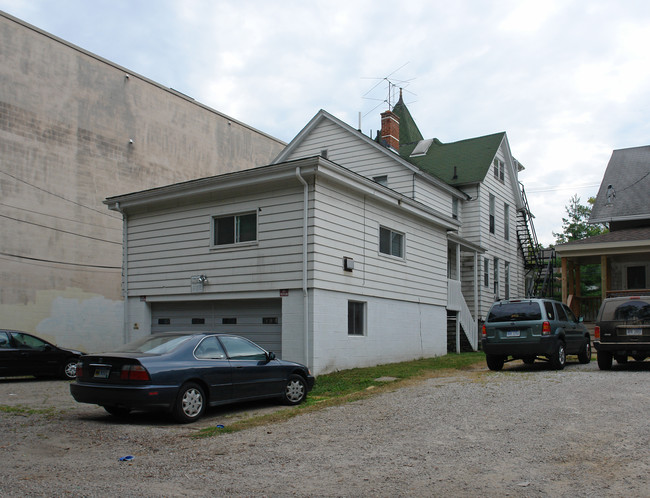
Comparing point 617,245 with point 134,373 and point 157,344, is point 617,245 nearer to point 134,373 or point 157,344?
point 157,344

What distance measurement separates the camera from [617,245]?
2353cm

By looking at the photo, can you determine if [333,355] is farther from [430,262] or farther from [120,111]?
[120,111]

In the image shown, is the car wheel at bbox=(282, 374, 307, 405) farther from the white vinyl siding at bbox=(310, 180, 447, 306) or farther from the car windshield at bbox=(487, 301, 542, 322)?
the car windshield at bbox=(487, 301, 542, 322)

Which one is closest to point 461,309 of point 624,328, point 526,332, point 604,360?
point 526,332

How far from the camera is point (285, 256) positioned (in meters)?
15.3

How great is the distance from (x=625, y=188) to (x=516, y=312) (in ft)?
56.6

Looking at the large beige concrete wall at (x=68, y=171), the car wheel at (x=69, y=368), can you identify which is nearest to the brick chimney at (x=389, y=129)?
the large beige concrete wall at (x=68, y=171)

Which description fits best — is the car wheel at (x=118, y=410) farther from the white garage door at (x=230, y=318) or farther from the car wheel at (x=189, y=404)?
the white garage door at (x=230, y=318)

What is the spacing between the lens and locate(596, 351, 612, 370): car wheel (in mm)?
14336

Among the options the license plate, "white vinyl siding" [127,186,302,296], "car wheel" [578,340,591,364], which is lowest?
"car wheel" [578,340,591,364]

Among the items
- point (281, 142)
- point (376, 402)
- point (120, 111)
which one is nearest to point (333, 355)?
point (376, 402)

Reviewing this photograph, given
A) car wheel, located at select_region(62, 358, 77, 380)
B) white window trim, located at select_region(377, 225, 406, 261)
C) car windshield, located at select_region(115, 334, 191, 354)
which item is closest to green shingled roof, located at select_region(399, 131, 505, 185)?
white window trim, located at select_region(377, 225, 406, 261)

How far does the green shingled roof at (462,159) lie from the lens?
1098 inches

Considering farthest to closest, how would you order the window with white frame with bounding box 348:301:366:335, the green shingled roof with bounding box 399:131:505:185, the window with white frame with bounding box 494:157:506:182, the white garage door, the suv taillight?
the window with white frame with bounding box 494:157:506:182
the green shingled roof with bounding box 399:131:505:185
the window with white frame with bounding box 348:301:366:335
the white garage door
the suv taillight
